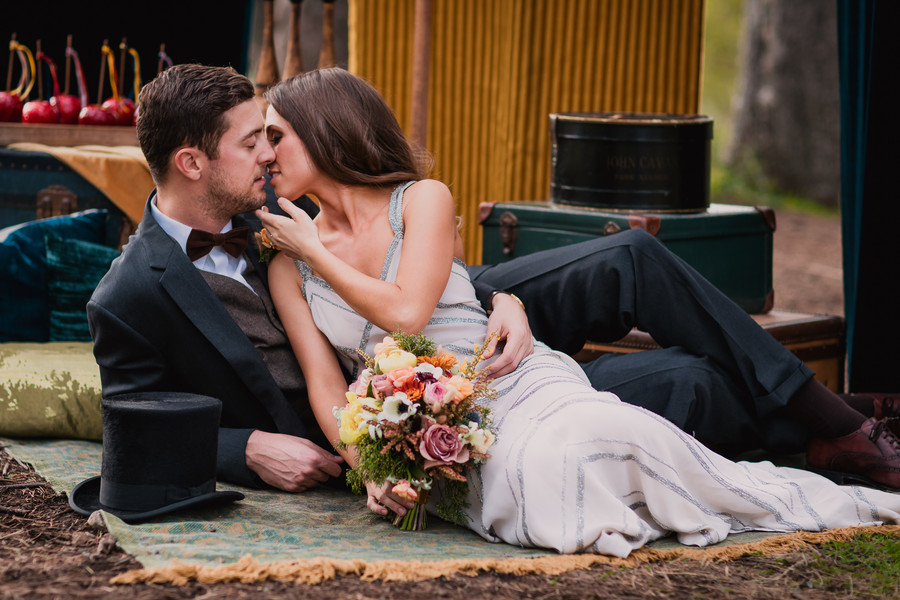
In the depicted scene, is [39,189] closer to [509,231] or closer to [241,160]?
[241,160]

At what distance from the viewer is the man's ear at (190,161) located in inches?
115

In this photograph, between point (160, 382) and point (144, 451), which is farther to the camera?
point (160, 382)

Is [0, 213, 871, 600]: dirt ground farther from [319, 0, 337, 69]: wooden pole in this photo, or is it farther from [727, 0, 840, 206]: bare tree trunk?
[727, 0, 840, 206]: bare tree trunk

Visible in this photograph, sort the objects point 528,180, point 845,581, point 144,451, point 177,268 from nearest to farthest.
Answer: point 845,581, point 144,451, point 177,268, point 528,180

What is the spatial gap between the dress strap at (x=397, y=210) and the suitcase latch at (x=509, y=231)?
140 centimetres

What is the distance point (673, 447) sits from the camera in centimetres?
255

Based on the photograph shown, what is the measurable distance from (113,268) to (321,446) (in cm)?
82

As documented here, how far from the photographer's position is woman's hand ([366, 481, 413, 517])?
2562mm

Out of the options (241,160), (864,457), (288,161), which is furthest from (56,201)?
(864,457)

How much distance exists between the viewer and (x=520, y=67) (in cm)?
527

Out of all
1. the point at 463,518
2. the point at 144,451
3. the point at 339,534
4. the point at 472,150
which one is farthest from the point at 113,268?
the point at 472,150

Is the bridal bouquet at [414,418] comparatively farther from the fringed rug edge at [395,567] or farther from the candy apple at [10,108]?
the candy apple at [10,108]

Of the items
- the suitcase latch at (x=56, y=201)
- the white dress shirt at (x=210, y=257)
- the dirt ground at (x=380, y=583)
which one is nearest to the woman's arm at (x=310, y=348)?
the white dress shirt at (x=210, y=257)

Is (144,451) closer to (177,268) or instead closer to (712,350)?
(177,268)
